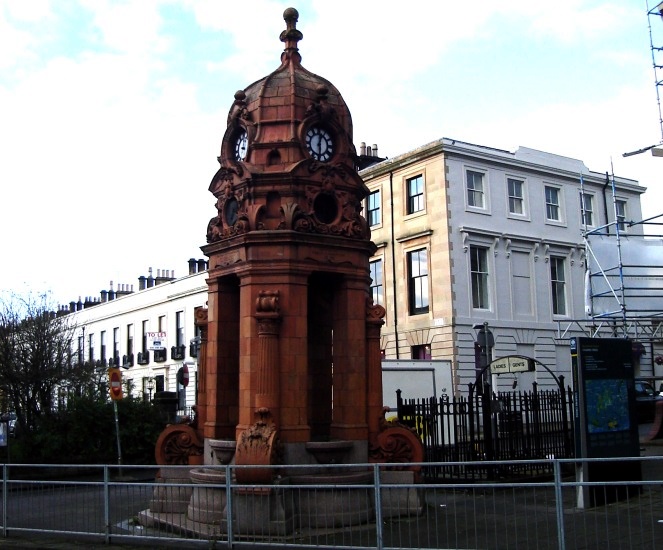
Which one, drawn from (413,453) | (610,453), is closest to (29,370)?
(413,453)

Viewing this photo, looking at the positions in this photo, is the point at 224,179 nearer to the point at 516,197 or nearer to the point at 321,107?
the point at 321,107

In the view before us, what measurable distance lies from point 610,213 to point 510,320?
965 centimetres

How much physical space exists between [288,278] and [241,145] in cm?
280

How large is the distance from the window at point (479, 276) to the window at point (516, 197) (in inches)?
112

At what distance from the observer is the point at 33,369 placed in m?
27.3

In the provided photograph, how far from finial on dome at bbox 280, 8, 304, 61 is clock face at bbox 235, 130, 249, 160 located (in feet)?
5.78

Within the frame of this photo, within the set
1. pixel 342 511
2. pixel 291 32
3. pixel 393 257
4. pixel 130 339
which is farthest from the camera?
pixel 130 339

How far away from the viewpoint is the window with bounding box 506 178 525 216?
37.8m

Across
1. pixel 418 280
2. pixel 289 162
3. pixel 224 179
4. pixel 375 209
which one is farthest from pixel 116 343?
pixel 289 162

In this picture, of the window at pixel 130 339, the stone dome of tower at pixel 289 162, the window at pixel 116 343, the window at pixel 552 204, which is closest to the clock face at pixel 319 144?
the stone dome of tower at pixel 289 162

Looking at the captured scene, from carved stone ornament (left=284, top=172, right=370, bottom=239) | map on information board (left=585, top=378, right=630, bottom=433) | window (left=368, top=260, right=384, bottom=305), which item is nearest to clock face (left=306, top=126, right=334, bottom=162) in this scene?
carved stone ornament (left=284, top=172, right=370, bottom=239)

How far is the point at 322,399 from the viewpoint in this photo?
14234 millimetres

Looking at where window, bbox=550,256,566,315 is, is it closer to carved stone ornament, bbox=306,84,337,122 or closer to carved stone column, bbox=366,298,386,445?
carved stone column, bbox=366,298,386,445

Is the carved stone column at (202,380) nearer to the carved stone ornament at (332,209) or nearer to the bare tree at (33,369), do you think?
the carved stone ornament at (332,209)
